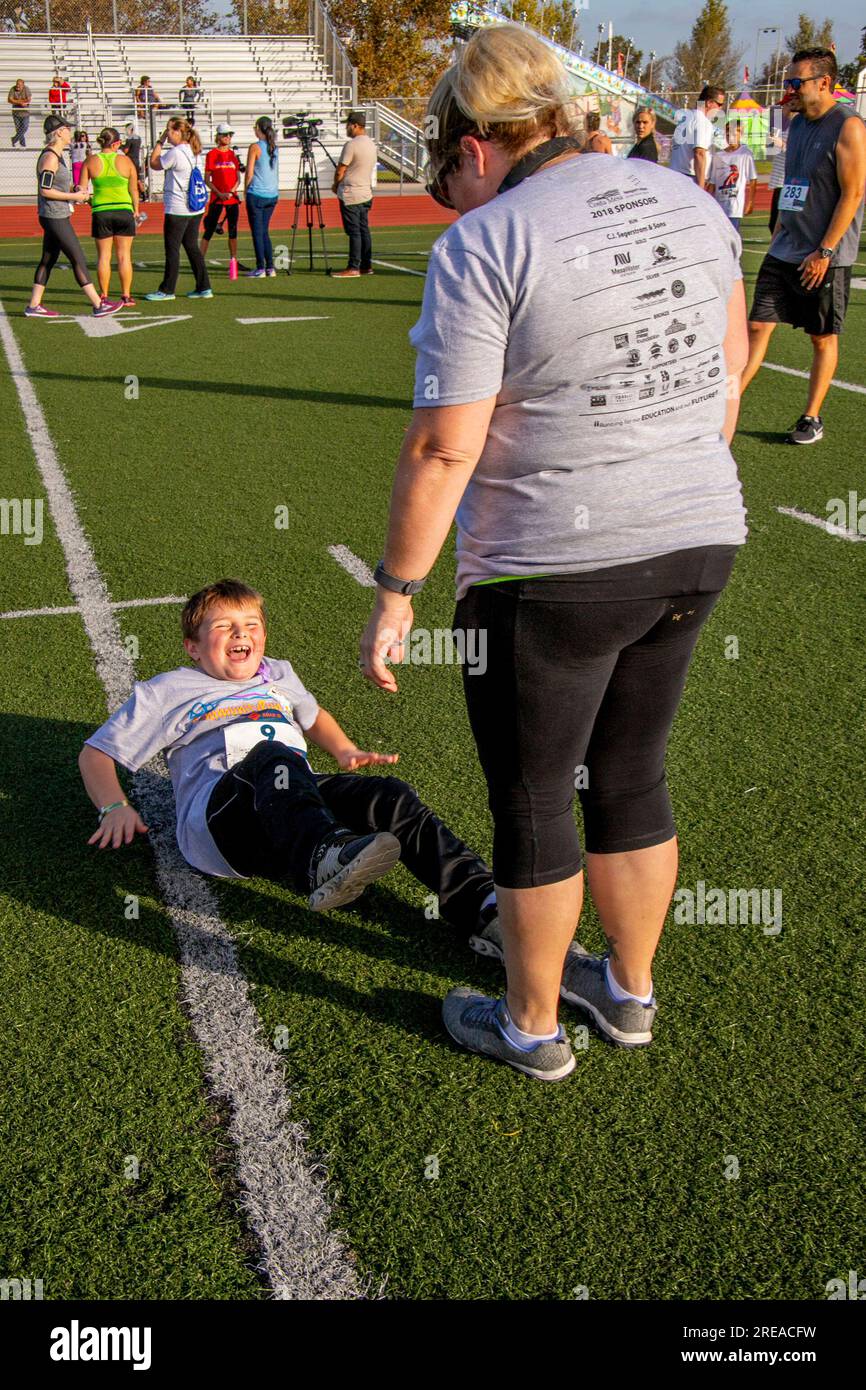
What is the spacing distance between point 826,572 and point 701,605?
12.1 ft

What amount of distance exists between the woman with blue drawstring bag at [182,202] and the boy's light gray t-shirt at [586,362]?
12.5 metres

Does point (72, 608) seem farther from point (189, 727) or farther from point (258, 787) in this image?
point (258, 787)

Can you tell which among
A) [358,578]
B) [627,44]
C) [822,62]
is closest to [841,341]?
[822,62]

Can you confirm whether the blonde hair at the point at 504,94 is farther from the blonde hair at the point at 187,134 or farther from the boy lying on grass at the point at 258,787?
the blonde hair at the point at 187,134

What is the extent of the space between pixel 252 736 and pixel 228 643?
Result: 31cm

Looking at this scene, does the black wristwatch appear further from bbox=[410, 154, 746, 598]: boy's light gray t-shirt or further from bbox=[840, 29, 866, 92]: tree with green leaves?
bbox=[840, 29, 866, 92]: tree with green leaves

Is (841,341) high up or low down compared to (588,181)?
down

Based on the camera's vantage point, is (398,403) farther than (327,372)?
No

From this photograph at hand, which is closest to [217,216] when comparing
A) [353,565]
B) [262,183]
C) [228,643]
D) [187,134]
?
[262,183]

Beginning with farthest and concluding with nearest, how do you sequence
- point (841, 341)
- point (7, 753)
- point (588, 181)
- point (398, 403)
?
point (841, 341), point (398, 403), point (7, 753), point (588, 181)

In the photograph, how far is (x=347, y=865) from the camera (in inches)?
105

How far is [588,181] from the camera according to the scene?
1968 millimetres

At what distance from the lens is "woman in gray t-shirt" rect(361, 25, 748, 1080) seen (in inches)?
74.6
